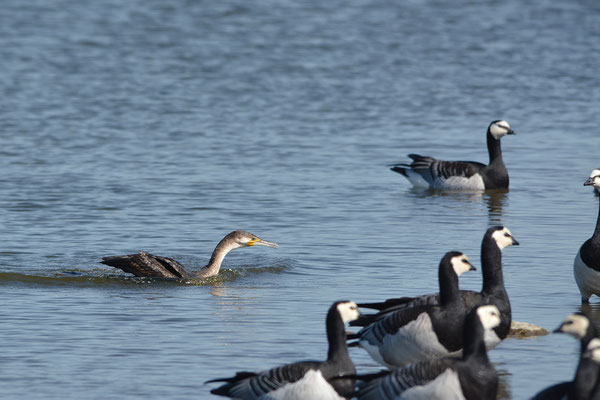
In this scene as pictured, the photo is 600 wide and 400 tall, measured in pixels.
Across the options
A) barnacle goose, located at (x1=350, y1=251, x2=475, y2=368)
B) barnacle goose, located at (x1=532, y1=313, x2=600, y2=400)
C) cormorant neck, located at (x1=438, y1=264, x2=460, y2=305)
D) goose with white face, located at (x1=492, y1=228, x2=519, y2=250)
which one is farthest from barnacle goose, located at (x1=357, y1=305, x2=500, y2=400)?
goose with white face, located at (x1=492, y1=228, x2=519, y2=250)

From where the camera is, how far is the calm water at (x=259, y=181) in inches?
451

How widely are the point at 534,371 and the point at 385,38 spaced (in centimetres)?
3215

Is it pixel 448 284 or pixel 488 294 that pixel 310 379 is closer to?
pixel 448 284

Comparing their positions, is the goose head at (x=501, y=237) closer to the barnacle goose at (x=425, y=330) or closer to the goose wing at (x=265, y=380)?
the barnacle goose at (x=425, y=330)

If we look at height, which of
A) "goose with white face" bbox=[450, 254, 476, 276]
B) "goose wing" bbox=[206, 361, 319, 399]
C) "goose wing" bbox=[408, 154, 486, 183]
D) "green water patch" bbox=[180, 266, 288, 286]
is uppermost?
"goose with white face" bbox=[450, 254, 476, 276]

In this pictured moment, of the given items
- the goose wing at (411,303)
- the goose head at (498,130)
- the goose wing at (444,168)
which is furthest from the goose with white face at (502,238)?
the goose head at (498,130)

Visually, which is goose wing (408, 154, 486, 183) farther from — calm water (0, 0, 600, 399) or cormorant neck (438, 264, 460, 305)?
cormorant neck (438, 264, 460, 305)

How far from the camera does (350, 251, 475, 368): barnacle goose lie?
383 inches

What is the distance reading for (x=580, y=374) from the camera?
26.3ft

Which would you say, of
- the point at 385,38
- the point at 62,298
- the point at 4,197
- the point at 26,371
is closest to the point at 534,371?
the point at 26,371

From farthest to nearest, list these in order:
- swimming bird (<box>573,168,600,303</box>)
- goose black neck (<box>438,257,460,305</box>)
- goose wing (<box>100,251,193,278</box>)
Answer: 1. goose wing (<box>100,251,193,278</box>)
2. swimming bird (<box>573,168,600,303</box>)
3. goose black neck (<box>438,257,460,305</box>)

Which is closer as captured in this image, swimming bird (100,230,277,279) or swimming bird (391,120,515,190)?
swimming bird (100,230,277,279)

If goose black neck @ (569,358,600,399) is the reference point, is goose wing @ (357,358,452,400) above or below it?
below

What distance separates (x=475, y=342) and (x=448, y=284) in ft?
4.39
